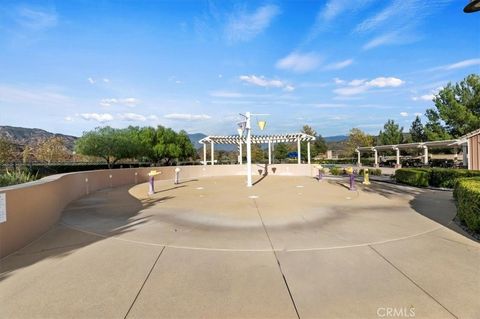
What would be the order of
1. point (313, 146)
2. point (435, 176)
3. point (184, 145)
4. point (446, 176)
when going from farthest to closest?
point (313, 146), point (184, 145), point (435, 176), point (446, 176)

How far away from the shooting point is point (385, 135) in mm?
49406

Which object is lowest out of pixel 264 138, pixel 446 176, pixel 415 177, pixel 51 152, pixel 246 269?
pixel 246 269

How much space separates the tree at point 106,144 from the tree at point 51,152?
1311 centimetres

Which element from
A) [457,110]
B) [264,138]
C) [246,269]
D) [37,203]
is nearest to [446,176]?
[246,269]

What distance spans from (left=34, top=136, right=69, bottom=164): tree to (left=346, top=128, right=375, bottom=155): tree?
49751mm

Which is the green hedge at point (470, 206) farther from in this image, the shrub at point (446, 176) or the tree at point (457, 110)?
the tree at point (457, 110)

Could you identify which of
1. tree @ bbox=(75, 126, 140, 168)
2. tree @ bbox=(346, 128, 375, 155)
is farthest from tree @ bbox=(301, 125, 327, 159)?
tree @ bbox=(75, 126, 140, 168)

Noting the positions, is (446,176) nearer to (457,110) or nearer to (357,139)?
(457,110)

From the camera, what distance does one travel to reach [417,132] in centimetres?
4631

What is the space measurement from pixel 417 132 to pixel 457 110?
1491 centimetres

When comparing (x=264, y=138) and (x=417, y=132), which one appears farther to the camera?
(x=417, y=132)

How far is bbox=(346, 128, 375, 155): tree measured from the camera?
186ft

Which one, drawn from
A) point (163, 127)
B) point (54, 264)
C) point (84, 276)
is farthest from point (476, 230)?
point (163, 127)

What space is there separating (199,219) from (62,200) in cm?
468
